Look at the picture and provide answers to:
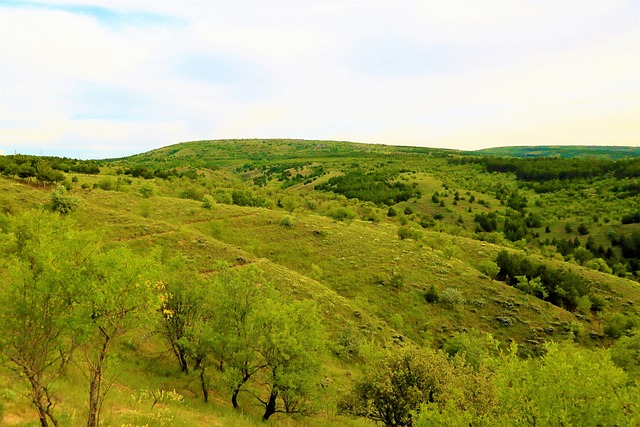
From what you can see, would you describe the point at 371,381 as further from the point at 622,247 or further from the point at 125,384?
the point at 622,247

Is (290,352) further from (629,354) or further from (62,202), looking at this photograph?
(62,202)

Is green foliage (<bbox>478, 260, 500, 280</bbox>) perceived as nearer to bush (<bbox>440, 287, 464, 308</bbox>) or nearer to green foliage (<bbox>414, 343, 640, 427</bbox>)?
bush (<bbox>440, 287, 464, 308</bbox>)

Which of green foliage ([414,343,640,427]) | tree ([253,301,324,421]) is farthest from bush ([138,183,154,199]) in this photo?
green foliage ([414,343,640,427])

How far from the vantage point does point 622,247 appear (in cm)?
8925

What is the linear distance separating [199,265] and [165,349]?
14495 millimetres

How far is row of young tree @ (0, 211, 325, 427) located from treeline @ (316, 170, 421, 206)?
101 metres

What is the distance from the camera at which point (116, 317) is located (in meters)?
10.7

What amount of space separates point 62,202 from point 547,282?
63.2 metres

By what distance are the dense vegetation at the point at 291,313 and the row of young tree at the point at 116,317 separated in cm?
7

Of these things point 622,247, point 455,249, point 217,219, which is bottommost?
point 622,247

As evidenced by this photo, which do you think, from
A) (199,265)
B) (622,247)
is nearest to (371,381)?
(199,265)

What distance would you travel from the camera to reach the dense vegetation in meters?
10.8

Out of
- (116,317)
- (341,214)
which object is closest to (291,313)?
(116,317)

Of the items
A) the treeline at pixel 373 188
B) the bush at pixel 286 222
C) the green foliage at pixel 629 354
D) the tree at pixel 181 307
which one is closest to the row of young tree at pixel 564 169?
the treeline at pixel 373 188
